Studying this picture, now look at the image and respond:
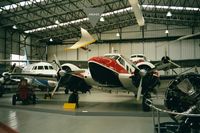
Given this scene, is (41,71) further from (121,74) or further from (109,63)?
(121,74)

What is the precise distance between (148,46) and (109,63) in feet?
94.9

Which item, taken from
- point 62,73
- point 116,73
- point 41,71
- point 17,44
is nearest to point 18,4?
point 41,71

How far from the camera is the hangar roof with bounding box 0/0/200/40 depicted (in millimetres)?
27703

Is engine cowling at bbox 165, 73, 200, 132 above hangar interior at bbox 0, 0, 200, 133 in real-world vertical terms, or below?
below

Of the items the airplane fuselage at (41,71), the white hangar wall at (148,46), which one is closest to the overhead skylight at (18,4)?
the airplane fuselage at (41,71)

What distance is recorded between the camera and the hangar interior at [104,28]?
28.8 m

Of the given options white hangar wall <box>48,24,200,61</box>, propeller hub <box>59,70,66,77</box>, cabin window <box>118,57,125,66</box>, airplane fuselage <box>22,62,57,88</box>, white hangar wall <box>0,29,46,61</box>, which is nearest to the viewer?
cabin window <box>118,57,125,66</box>

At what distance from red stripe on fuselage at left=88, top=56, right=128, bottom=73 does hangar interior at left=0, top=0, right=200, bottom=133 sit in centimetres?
1355

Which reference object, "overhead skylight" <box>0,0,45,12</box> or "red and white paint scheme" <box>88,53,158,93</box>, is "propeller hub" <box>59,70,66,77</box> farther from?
Result: "overhead skylight" <box>0,0,45,12</box>

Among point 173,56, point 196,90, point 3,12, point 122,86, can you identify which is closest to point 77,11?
point 3,12

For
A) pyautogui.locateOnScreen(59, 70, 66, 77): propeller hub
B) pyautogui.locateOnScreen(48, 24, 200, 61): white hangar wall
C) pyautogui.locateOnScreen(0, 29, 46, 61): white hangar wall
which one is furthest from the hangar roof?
pyautogui.locateOnScreen(59, 70, 66, 77): propeller hub

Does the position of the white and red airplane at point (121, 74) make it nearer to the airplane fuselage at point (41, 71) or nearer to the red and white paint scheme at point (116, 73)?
the red and white paint scheme at point (116, 73)

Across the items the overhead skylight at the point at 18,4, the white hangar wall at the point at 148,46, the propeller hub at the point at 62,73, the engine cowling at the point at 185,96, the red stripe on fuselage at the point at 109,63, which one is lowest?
the engine cowling at the point at 185,96

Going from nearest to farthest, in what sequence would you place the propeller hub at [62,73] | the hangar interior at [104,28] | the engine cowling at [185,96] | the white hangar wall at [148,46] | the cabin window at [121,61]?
the engine cowling at [185,96] < the cabin window at [121,61] < the propeller hub at [62,73] < the hangar interior at [104,28] < the white hangar wall at [148,46]
